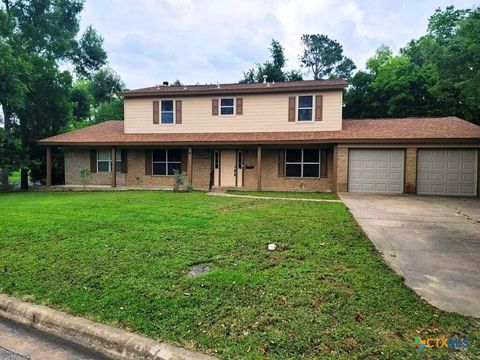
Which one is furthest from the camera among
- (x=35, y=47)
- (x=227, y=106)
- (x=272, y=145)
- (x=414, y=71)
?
(x=414, y=71)

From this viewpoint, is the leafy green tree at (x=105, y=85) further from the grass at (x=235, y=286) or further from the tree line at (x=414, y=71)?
the grass at (x=235, y=286)

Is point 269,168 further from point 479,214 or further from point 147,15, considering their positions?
point 147,15

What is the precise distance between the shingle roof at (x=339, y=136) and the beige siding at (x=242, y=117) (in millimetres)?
402

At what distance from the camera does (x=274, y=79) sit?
98.6 ft

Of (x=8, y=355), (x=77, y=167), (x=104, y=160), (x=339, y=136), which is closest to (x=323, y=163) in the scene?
(x=339, y=136)

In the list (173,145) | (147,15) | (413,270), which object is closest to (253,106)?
(173,145)

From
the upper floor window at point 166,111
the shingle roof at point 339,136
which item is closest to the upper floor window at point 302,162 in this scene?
the shingle roof at point 339,136

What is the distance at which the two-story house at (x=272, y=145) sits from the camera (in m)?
13.3

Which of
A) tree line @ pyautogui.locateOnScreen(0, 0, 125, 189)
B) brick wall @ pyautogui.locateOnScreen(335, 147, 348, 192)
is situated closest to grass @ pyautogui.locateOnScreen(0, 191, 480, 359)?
brick wall @ pyautogui.locateOnScreen(335, 147, 348, 192)

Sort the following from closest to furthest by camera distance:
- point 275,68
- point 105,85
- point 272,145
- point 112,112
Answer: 1. point 272,145
2. point 275,68
3. point 112,112
4. point 105,85

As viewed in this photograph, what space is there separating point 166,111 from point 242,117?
4044mm

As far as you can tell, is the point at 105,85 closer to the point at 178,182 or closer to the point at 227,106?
the point at 227,106

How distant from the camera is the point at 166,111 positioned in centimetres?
1653

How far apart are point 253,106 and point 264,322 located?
1361 cm
